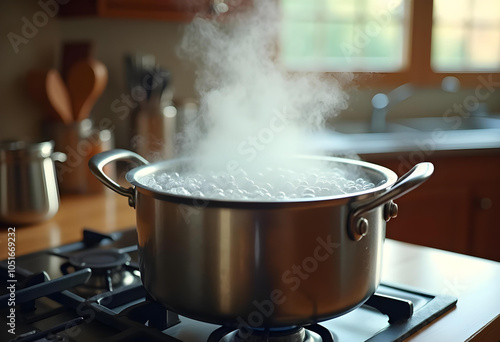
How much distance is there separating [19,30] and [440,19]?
2380mm

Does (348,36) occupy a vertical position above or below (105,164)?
above

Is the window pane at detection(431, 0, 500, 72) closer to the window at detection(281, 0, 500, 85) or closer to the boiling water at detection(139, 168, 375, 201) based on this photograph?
the window at detection(281, 0, 500, 85)

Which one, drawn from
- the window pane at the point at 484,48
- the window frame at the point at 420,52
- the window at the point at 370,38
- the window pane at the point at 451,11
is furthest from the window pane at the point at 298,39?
the window pane at the point at 484,48

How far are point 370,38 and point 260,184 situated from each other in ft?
8.20

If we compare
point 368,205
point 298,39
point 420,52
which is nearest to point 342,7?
point 298,39

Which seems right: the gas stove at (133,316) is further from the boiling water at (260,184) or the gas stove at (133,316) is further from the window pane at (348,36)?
the window pane at (348,36)

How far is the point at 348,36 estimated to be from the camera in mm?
3141

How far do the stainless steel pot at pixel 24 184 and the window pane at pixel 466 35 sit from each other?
93.7 inches

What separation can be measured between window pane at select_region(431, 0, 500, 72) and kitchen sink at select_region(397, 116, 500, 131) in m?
0.28

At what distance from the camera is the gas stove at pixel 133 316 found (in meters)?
0.79

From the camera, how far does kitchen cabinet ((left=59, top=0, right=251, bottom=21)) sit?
177cm

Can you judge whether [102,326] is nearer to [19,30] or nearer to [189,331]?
[189,331]

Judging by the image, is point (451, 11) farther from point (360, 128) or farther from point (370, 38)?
point (360, 128)

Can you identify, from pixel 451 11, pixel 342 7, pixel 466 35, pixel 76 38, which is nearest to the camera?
pixel 76 38
